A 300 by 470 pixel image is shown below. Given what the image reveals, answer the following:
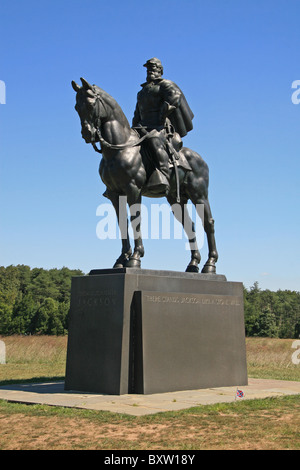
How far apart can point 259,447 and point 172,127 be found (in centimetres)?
749

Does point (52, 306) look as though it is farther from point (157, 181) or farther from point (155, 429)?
point (155, 429)

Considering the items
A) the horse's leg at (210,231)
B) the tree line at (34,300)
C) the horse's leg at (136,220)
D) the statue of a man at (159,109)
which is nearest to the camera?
the horse's leg at (136,220)

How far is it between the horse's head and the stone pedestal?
2414 mm

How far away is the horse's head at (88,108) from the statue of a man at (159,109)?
4.16 ft

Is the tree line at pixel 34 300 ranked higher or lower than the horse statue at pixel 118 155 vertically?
higher

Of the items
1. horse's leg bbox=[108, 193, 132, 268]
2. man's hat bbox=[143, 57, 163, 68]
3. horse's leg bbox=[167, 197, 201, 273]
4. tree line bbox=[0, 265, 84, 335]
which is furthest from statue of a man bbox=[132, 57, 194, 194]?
tree line bbox=[0, 265, 84, 335]

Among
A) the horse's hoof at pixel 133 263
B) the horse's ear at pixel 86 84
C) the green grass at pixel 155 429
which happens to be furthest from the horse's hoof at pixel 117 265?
the green grass at pixel 155 429

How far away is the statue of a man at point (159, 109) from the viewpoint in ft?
36.6

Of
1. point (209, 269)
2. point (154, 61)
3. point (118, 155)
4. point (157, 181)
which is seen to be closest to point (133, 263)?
point (157, 181)

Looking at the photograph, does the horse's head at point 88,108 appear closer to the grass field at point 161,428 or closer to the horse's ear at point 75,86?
the horse's ear at point 75,86
